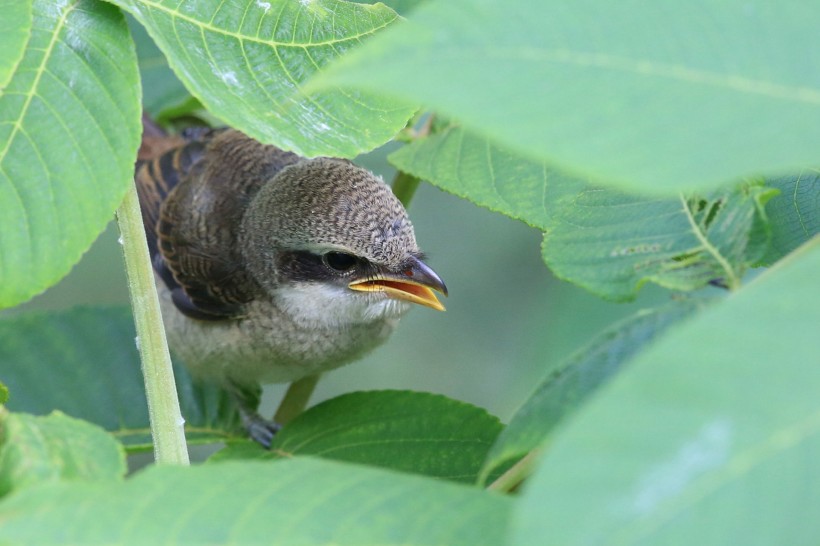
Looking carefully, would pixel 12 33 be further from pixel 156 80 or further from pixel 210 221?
pixel 210 221

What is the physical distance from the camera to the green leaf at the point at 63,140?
136 centimetres

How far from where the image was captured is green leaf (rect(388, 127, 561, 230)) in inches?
76.2

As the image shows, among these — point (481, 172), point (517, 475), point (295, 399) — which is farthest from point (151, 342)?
point (295, 399)

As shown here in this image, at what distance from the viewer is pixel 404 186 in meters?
2.94

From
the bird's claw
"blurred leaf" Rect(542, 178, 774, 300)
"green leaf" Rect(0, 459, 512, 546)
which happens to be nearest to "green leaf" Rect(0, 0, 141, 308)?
"green leaf" Rect(0, 459, 512, 546)

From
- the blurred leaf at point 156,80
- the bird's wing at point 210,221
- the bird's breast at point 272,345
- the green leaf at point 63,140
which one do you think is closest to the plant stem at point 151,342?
the green leaf at point 63,140

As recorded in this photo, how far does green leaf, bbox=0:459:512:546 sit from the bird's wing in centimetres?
253

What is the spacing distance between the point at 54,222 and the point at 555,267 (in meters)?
0.73

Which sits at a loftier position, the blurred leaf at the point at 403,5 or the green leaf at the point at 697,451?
the blurred leaf at the point at 403,5

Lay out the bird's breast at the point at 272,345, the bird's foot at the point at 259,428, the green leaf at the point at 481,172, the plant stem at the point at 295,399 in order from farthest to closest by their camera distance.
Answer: the bird's breast at the point at 272,345 < the plant stem at the point at 295,399 < the bird's foot at the point at 259,428 < the green leaf at the point at 481,172

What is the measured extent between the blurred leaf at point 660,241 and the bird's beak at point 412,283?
5.14 ft

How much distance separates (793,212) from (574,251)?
1.58ft

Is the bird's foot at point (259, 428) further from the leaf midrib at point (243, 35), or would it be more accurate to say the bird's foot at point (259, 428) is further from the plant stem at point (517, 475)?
the plant stem at point (517, 475)

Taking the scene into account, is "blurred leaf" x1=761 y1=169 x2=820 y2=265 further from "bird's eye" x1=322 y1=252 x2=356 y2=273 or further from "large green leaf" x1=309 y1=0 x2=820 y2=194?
"bird's eye" x1=322 y1=252 x2=356 y2=273
